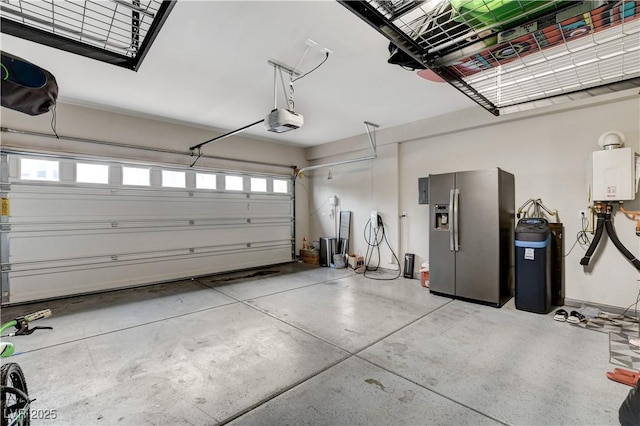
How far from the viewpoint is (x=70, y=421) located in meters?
1.70

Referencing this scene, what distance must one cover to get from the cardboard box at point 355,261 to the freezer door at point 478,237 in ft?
7.71

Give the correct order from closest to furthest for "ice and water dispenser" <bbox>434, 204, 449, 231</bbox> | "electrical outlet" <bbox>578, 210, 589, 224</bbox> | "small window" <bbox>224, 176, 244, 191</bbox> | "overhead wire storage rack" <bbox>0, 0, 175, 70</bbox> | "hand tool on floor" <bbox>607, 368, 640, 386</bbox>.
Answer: "overhead wire storage rack" <bbox>0, 0, 175, 70</bbox>, "hand tool on floor" <bbox>607, 368, 640, 386</bbox>, "electrical outlet" <bbox>578, 210, 589, 224</bbox>, "ice and water dispenser" <bbox>434, 204, 449, 231</bbox>, "small window" <bbox>224, 176, 244, 191</bbox>

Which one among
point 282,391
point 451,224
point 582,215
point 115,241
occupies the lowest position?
point 282,391

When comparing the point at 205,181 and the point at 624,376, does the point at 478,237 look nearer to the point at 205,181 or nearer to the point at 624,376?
the point at 624,376

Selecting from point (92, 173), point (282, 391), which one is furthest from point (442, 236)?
point (92, 173)

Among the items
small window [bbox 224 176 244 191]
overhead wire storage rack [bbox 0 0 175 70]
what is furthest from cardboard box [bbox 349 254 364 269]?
overhead wire storage rack [bbox 0 0 175 70]

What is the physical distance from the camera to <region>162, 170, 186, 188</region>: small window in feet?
16.7

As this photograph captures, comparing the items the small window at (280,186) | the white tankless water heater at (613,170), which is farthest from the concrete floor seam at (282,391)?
the small window at (280,186)

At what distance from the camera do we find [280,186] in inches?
272

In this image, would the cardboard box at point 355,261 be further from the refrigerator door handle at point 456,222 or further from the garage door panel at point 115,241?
the refrigerator door handle at point 456,222

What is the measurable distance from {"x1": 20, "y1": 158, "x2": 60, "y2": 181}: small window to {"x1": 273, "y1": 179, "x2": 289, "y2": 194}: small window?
3.86 metres

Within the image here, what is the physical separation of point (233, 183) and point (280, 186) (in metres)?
1.25

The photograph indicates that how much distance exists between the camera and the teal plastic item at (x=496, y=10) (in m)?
1.09

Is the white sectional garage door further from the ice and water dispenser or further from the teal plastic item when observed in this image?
the teal plastic item
